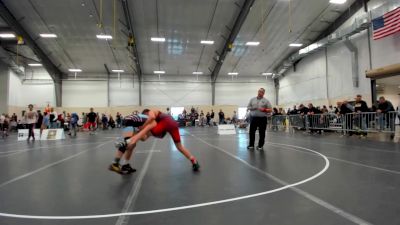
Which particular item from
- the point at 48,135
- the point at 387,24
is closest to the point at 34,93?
the point at 48,135

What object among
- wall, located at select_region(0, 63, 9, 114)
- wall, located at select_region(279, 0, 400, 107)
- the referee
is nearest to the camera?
the referee

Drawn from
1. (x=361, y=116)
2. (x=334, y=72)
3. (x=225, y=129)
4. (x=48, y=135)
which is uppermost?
(x=334, y=72)

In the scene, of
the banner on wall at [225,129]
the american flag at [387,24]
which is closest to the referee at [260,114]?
the banner on wall at [225,129]

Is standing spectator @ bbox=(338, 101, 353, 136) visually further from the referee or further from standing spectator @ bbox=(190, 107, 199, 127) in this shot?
standing spectator @ bbox=(190, 107, 199, 127)

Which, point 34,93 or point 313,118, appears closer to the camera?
point 313,118

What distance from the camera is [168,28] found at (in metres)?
22.9

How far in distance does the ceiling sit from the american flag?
12.5ft

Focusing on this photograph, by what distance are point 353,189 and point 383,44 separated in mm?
17367

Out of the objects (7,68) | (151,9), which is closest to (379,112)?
(151,9)

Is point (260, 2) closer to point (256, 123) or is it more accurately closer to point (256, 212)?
point (256, 123)

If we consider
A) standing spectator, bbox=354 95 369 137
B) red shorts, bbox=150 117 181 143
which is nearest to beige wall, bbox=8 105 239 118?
standing spectator, bbox=354 95 369 137

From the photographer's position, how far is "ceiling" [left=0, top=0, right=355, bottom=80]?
19938mm

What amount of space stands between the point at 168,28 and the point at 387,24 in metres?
14.1

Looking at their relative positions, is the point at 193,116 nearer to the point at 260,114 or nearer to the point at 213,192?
the point at 260,114
